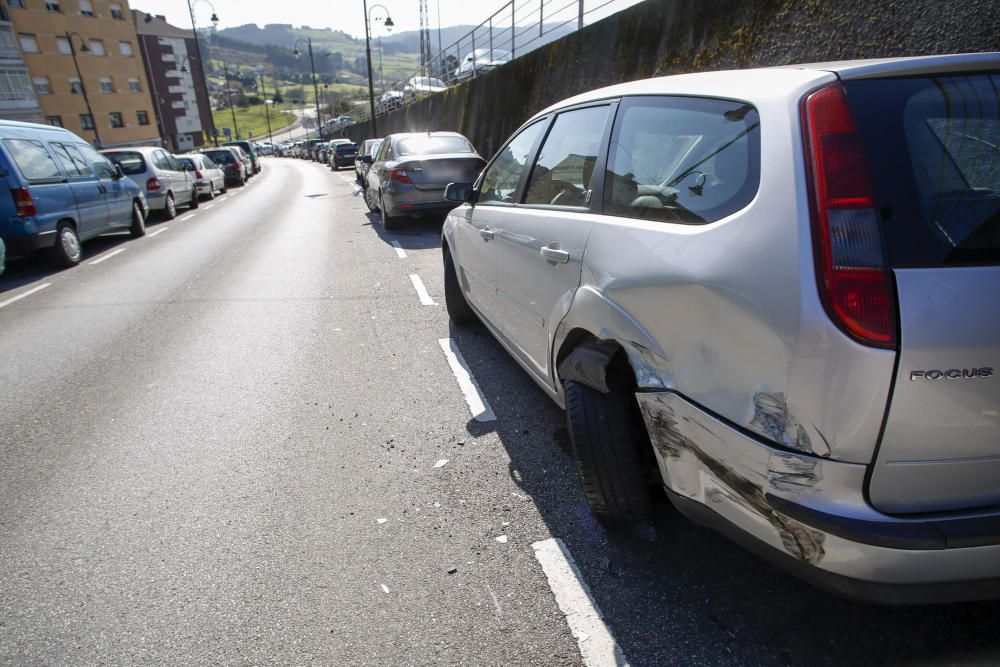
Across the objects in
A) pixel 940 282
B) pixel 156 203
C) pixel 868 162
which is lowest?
pixel 156 203

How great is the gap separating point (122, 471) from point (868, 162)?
12.3 ft

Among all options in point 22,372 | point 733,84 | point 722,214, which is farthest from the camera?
point 22,372

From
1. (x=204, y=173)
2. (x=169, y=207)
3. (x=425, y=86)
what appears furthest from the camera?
(x=425, y=86)

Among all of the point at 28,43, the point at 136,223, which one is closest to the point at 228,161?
the point at 136,223

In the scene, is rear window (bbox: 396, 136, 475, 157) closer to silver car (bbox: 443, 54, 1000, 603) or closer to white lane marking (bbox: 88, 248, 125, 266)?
white lane marking (bbox: 88, 248, 125, 266)

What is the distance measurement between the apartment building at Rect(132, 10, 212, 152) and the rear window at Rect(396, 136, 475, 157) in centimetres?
7865

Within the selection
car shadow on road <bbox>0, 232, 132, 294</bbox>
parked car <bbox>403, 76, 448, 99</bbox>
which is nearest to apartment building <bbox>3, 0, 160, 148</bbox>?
parked car <bbox>403, 76, 448, 99</bbox>

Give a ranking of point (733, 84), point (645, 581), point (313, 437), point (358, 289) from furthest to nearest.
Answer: point (358, 289) < point (313, 437) < point (645, 581) < point (733, 84)

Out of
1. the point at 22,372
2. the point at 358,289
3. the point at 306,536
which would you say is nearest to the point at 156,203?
the point at 358,289

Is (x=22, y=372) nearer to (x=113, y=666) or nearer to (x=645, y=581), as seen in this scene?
(x=113, y=666)

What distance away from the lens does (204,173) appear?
19.7 metres

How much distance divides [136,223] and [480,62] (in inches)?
542

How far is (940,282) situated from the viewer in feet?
4.57

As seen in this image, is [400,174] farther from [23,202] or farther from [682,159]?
[682,159]
